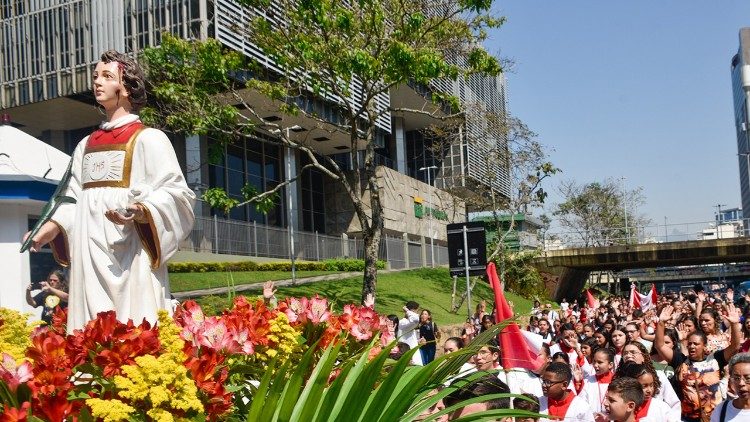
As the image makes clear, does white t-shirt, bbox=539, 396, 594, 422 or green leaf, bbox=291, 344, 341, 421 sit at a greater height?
green leaf, bbox=291, 344, 341, 421

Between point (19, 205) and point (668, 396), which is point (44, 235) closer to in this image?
point (668, 396)

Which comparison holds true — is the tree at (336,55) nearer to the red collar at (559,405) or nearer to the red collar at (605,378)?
the red collar at (605,378)

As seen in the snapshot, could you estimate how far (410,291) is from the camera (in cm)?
3028

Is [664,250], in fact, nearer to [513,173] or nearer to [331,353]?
[513,173]

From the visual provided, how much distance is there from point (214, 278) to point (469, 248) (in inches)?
455

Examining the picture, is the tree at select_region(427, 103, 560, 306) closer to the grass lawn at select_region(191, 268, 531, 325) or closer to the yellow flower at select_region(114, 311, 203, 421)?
the grass lawn at select_region(191, 268, 531, 325)

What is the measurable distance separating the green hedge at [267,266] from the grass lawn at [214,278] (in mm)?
367

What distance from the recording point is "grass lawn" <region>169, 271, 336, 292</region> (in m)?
22.8

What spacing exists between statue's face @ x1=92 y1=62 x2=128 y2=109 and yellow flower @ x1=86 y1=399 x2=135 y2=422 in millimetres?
3187

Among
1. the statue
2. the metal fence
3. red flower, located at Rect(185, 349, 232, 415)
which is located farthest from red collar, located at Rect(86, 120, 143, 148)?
the metal fence

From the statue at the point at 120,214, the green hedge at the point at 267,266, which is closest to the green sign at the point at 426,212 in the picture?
the green hedge at the point at 267,266

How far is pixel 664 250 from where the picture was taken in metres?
44.7

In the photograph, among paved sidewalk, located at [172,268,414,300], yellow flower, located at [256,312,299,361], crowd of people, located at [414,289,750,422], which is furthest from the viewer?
paved sidewalk, located at [172,268,414,300]

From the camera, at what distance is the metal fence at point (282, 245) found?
93.7 feet
